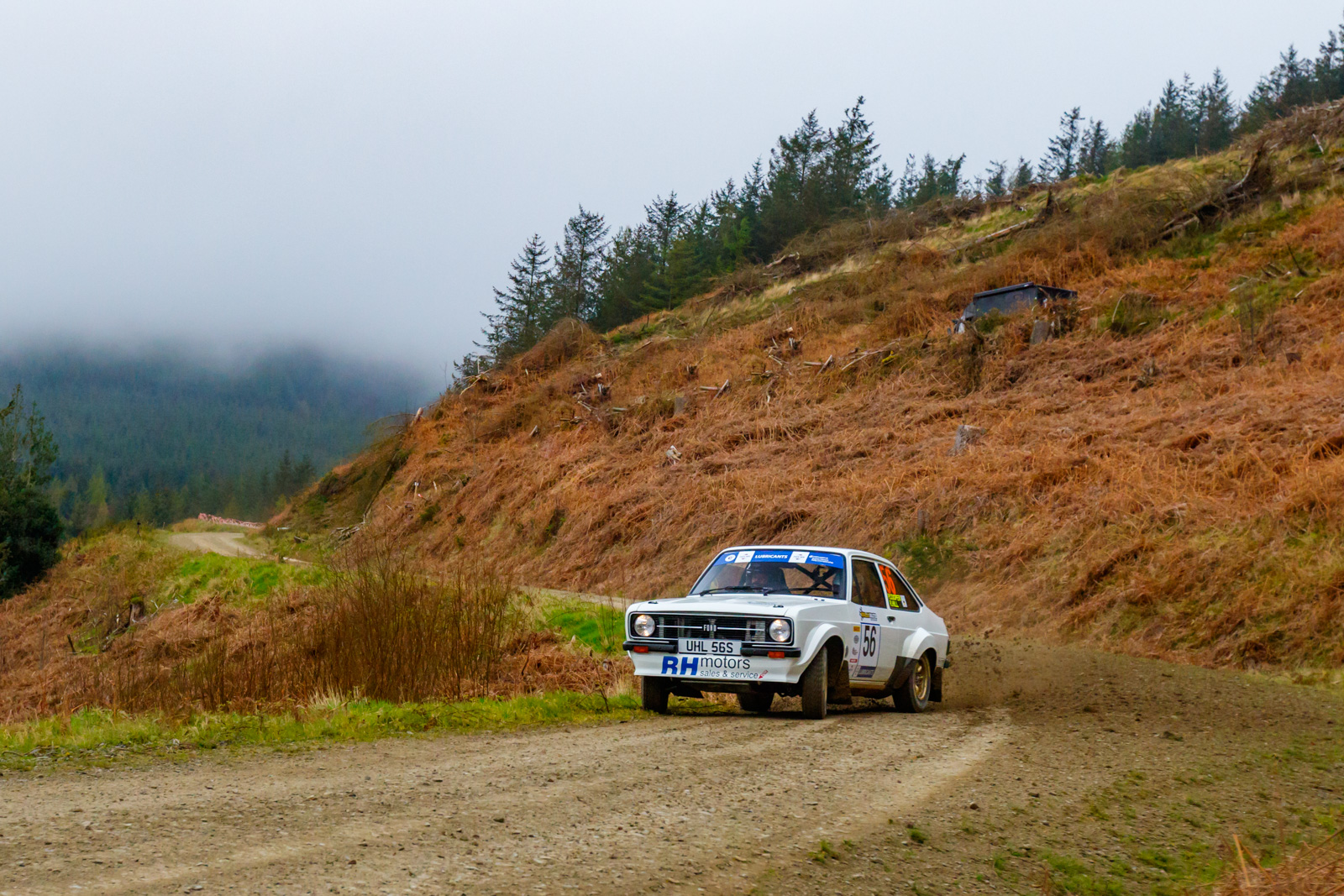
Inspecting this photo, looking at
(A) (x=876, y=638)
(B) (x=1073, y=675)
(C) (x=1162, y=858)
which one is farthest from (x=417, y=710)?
(B) (x=1073, y=675)

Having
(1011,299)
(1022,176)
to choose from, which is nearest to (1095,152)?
(1022,176)

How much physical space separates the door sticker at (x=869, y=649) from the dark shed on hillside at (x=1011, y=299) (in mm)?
20803

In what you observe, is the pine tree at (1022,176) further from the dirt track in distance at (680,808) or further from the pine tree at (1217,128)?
the dirt track in distance at (680,808)

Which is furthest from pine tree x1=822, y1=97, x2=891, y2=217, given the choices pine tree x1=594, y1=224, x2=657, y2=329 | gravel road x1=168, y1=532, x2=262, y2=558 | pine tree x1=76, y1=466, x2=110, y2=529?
pine tree x1=76, y1=466, x2=110, y2=529

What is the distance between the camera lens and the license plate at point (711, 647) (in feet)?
30.5

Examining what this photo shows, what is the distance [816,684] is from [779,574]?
1558 mm

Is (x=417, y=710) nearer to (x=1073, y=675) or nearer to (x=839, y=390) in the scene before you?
(x=1073, y=675)

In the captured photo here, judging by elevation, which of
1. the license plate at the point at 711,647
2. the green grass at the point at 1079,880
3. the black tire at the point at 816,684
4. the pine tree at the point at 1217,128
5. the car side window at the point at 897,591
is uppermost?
the pine tree at the point at 1217,128

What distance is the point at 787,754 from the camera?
7.32 meters

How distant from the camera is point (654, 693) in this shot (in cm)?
1000

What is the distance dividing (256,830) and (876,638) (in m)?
6.69

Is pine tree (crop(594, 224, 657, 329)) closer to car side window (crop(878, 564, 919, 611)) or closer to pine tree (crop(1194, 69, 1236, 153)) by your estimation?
pine tree (crop(1194, 69, 1236, 153))

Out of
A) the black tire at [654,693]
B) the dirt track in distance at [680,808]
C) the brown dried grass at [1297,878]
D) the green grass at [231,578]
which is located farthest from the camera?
the green grass at [231,578]

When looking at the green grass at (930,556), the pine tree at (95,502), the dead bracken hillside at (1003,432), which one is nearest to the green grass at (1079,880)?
the dead bracken hillside at (1003,432)
